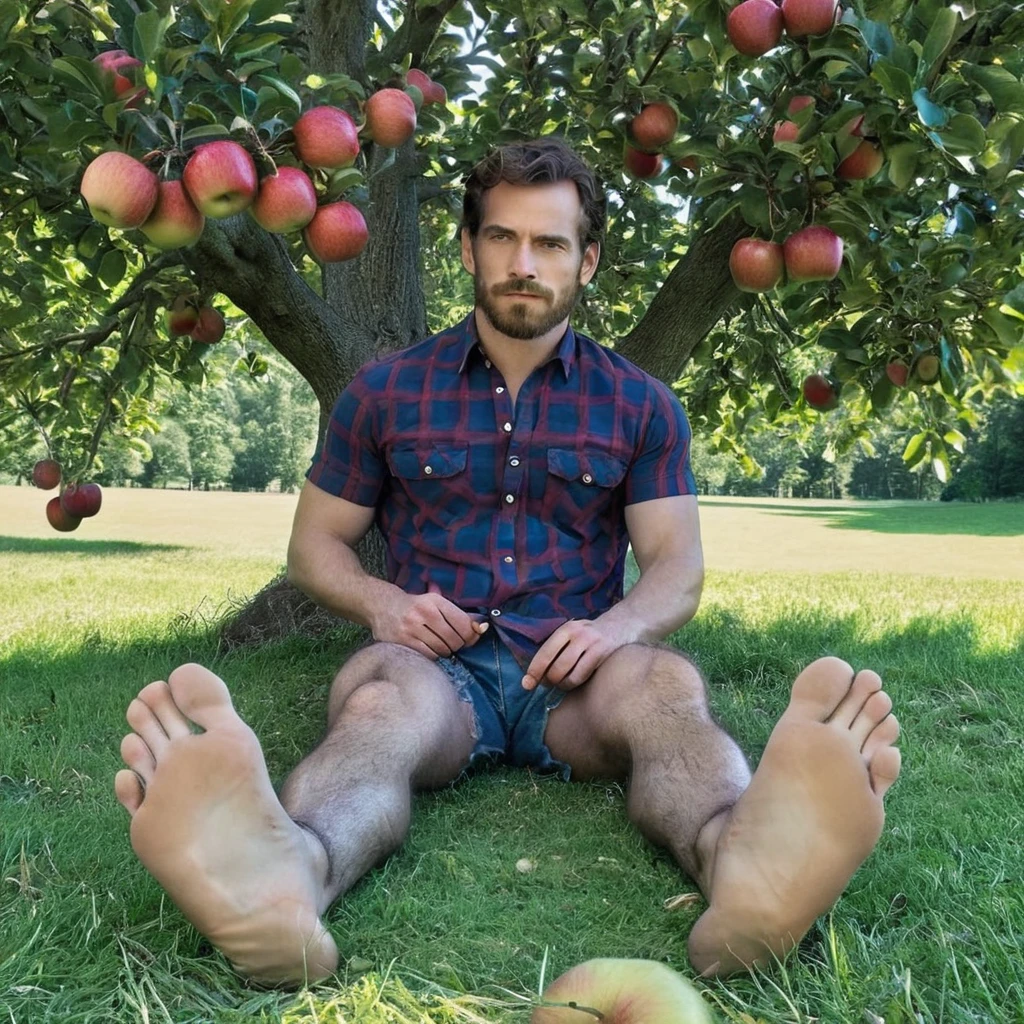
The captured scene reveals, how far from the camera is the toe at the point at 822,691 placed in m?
1.50

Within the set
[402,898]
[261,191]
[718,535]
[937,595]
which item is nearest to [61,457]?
[261,191]

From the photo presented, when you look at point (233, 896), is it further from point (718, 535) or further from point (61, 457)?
point (718, 535)

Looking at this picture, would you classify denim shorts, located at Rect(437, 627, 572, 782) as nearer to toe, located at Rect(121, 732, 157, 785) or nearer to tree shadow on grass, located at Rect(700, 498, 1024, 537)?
toe, located at Rect(121, 732, 157, 785)

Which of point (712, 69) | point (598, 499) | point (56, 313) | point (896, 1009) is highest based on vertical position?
point (712, 69)

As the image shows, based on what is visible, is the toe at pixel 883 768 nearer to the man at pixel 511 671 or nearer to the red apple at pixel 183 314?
the man at pixel 511 671

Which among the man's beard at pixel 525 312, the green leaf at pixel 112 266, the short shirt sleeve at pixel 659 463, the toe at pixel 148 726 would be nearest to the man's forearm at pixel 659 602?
the short shirt sleeve at pixel 659 463

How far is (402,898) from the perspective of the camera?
5.63 ft

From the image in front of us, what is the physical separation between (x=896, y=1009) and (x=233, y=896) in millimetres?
856

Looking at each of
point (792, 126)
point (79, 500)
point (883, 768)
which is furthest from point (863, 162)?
point (79, 500)

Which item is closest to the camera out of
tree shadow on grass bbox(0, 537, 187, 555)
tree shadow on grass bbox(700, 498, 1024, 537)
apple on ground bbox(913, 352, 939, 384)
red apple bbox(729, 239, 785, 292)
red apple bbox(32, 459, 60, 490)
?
red apple bbox(729, 239, 785, 292)

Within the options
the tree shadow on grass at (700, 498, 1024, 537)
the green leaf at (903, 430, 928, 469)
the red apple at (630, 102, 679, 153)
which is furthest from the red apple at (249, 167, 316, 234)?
the tree shadow on grass at (700, 498, 1024, 537)

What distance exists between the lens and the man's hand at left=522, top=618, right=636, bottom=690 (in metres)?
2.12

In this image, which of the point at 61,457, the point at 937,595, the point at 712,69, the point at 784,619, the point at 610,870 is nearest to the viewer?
the point at 610,870

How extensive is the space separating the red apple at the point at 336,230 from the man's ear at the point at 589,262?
0.66 meters
